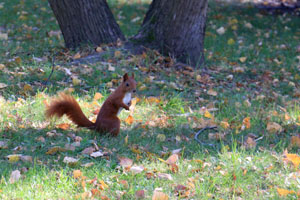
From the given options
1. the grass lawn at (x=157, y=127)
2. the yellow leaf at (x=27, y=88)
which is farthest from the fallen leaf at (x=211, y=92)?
the yellow leaf at (x=27, y=88)

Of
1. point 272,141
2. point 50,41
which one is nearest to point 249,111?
point 272,141

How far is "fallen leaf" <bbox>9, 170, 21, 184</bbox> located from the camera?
261cm

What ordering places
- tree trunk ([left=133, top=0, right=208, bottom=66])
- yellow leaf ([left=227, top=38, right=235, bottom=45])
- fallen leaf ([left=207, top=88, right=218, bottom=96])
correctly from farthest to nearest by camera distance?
yellow leaf ([left=227, top=38, right=235, bottom=45]) → tree trunk ([left=133, top=0, right=208, bottom=66]) → fallen leaf ([left=207, top=88, right=218, bottom=96])

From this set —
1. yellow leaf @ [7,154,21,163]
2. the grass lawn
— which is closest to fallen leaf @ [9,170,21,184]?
the grass lawn

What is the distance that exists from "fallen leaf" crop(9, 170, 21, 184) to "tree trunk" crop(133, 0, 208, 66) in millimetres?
3103

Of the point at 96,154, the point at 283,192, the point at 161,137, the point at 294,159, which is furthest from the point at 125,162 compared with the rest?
the point at 294,159

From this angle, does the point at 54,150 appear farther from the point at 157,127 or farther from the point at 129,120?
the point at 157,127

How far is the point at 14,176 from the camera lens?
2.64m

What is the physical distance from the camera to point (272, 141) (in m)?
3.58

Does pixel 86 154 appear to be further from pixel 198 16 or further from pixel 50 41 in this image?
pixel 50 41

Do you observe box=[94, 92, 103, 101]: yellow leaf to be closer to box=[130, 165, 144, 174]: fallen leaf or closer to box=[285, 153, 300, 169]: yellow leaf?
box=[130, 165, 144, 174]: fallen leaf

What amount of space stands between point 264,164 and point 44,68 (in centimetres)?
282

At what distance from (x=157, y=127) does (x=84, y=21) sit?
225 centimetres

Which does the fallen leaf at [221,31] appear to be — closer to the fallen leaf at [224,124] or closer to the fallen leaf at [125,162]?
the fallen leaf at [224,124]
